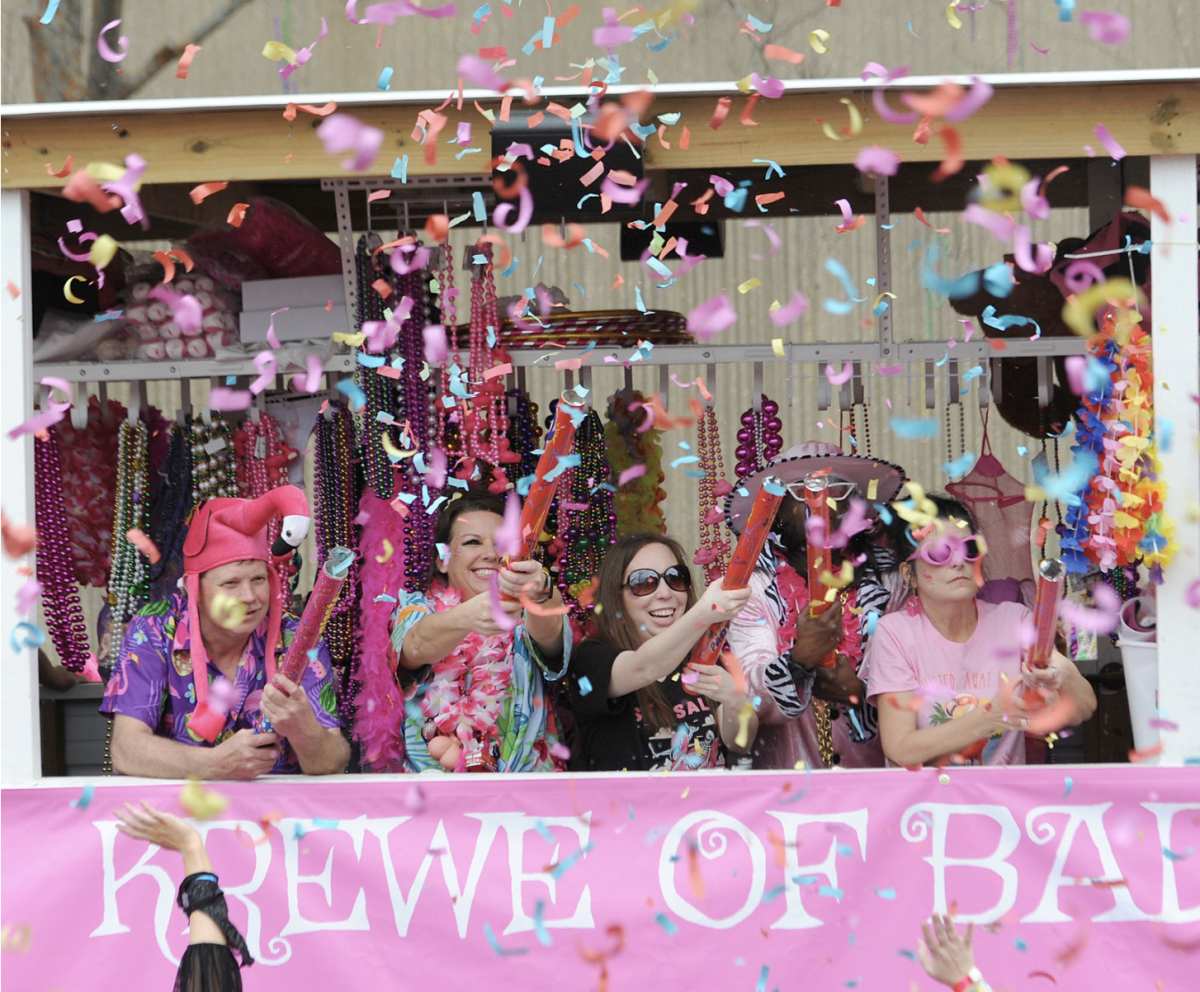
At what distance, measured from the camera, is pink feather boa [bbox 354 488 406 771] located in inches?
118

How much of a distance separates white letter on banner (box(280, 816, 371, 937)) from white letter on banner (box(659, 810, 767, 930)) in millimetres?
606

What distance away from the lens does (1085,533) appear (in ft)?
9.18

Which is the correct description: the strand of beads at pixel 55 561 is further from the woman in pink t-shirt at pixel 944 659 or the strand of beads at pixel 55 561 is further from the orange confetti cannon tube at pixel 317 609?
the woman in pink t-shirt at pixel 944 659

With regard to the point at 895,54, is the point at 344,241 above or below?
below

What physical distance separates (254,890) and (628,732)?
83 centimetres

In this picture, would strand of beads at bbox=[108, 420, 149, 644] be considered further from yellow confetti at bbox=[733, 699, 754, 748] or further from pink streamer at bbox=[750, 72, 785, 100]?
pink streamer at bbox=[750, 72, 785, 100]

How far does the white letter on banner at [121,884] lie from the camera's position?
2617mm

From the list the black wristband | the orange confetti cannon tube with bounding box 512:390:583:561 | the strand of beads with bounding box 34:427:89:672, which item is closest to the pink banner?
the black wristband

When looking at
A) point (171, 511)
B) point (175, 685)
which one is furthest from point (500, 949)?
point (171, 511)

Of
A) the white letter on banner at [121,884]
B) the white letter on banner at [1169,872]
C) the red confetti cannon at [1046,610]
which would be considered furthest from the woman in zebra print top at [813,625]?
the white letter on banner at [121,884]

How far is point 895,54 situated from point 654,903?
5619mm

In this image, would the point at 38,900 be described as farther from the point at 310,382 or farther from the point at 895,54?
the point at 895,54

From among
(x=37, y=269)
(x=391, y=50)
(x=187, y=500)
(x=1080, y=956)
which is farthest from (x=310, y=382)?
(x=391, y=50)

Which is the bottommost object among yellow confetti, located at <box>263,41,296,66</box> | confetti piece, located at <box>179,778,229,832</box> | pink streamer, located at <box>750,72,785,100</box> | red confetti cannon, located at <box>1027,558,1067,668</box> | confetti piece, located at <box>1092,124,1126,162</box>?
confetti piece, located at <box>179,778,229,832</box>
